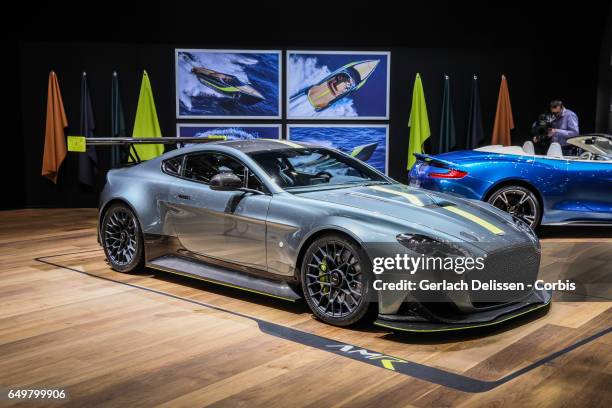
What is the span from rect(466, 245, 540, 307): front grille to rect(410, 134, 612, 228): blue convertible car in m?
2.88

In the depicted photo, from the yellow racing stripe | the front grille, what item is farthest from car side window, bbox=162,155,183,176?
the front grille

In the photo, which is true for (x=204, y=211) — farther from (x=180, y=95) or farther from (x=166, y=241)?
(x=180, y=95)

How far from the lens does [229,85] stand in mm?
10219

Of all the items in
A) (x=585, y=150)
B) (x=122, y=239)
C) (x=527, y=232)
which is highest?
(x=585, y=150)

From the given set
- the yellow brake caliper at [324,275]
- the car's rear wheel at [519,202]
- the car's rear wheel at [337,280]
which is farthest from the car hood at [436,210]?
the car's rear wheel at [519,202]

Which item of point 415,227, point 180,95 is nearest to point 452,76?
point 180,95

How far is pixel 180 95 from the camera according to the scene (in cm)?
1020

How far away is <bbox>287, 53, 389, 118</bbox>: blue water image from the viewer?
10.3 meters

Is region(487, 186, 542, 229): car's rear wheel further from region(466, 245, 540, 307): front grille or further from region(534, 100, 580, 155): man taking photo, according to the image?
region(466, 245, 540, 307): front grille

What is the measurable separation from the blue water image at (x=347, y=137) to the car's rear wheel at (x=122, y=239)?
501 cm

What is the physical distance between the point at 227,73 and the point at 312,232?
6423 millimetres

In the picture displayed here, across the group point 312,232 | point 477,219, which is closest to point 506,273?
point 477,219

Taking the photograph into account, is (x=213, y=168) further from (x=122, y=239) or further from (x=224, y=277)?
(x=122, y=239)

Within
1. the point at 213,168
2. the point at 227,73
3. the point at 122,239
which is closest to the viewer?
the point at 213,168
